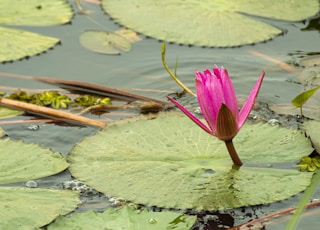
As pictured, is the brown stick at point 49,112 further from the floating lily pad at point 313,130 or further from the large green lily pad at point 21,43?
the floating lily pad at point 313,130

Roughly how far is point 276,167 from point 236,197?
292mm

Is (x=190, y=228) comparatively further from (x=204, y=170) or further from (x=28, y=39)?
(x=28, y=39)

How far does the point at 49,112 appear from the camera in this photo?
9.68 ft

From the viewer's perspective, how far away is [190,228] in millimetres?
2184

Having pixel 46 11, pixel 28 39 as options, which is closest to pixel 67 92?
pixel 28 39

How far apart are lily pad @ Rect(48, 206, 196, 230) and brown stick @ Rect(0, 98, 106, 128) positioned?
2.54ft

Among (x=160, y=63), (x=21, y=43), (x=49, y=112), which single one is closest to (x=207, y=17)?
(x=160, y=63)

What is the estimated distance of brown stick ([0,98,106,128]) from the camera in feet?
9.48

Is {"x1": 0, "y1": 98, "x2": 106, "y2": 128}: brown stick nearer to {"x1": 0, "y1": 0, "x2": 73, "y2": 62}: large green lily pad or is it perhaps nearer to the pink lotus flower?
{"x1": 0, "y1": 0, "x2": 73, "y2": 62}: large green lily pad

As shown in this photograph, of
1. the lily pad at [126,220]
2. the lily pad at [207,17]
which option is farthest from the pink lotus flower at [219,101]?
the lily pad at [207,17]

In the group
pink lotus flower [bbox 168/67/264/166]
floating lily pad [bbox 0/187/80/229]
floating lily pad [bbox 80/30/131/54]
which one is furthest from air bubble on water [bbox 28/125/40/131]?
pink lotus flower [bbox 168/67/264/166]

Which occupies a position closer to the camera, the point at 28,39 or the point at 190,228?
the point at 190,228

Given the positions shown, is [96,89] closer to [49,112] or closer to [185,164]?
[49,112]

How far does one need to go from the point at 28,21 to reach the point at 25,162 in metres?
1.35
